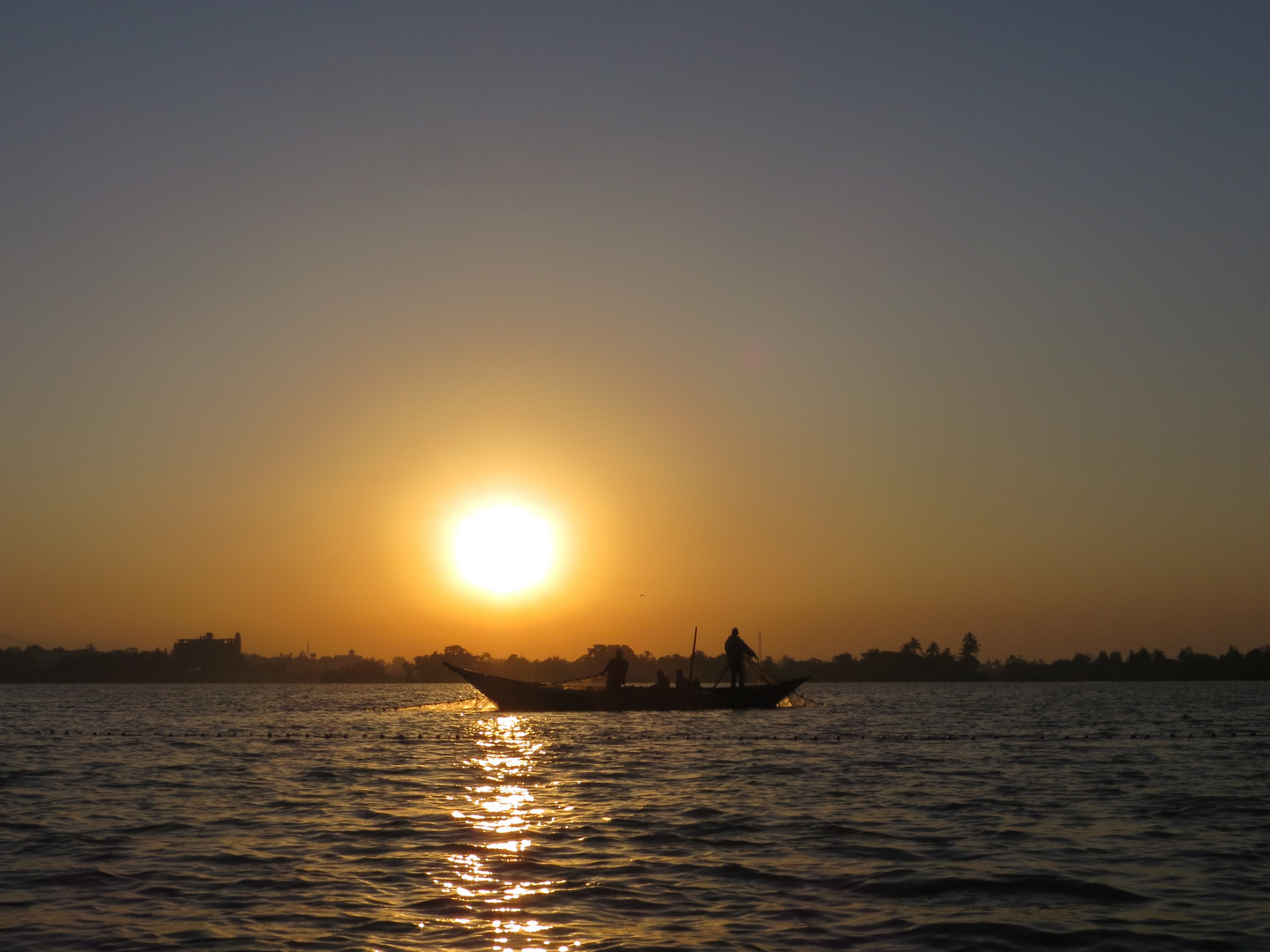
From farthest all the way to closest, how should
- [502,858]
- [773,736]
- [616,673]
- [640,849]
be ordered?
[616,673] → [773,736] → [640,849] → [502,858]

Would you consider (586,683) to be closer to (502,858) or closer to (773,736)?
(773,736)

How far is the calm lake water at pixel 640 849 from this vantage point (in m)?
11.4

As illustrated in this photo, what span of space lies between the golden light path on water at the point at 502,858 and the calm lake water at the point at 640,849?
57 mm

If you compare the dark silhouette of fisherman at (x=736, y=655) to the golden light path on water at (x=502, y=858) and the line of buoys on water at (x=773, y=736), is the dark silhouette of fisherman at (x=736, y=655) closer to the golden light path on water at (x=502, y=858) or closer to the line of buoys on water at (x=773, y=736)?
the line of buoys on water at (x=773, y=736)

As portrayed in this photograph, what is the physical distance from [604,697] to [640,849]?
127 feet

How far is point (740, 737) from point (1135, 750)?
1176 centimetres

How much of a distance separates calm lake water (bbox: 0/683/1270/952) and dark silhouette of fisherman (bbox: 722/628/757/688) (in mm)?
20691

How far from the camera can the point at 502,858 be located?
15.2 meters

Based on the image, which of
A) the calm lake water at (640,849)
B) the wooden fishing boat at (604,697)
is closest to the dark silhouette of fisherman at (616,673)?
the wooden fishing boat at (604,697)

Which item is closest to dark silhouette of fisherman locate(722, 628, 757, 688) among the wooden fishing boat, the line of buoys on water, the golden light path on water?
the wooden fishing boat

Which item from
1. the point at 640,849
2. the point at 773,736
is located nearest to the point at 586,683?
the point at 773,736

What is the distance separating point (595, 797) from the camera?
21516 millimetres

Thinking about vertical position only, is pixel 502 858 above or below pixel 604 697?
below

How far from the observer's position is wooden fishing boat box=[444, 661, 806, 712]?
5397 cm
